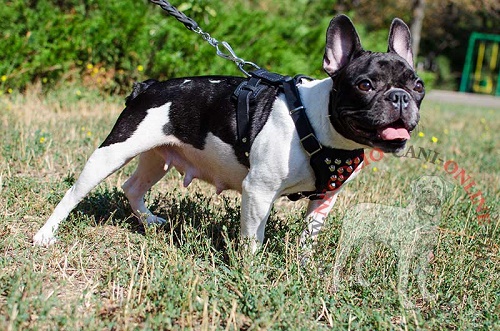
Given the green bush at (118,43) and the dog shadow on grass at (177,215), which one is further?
the green bush at (118,43)

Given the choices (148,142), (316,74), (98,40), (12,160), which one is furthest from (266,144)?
(316,74)

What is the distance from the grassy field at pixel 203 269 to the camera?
2791mm

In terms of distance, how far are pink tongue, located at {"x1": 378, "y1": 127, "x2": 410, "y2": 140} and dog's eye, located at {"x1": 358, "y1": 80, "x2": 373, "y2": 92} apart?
224 mm

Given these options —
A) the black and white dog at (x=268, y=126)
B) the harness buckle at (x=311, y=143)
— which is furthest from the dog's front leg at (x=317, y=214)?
the harness buckle at (x=311, y=143)

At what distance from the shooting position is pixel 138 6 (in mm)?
8836

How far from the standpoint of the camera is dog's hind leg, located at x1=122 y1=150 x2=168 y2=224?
167 inches

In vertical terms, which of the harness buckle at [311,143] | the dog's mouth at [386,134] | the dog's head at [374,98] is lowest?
the harness buckle at [311,143]

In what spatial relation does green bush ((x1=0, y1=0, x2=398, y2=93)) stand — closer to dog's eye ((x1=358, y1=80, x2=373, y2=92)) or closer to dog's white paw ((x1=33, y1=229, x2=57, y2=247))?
dog's white paw ((x1=33, y1=229, x2=57, y2=247))

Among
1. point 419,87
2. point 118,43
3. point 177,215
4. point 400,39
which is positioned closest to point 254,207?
point 177,215

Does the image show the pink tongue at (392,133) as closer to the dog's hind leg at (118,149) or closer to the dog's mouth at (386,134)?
the dog's mouth at (386,134)

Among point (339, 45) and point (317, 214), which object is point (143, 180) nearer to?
point (317, 214)

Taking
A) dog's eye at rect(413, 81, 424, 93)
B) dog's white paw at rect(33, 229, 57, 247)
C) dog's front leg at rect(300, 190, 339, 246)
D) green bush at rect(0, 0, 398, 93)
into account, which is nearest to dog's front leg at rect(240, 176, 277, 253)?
dog's front leg at rect(300, 190, 339, 246)

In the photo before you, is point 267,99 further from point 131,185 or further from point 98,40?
point 98,40

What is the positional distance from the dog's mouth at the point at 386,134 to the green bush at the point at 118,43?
5.89m
